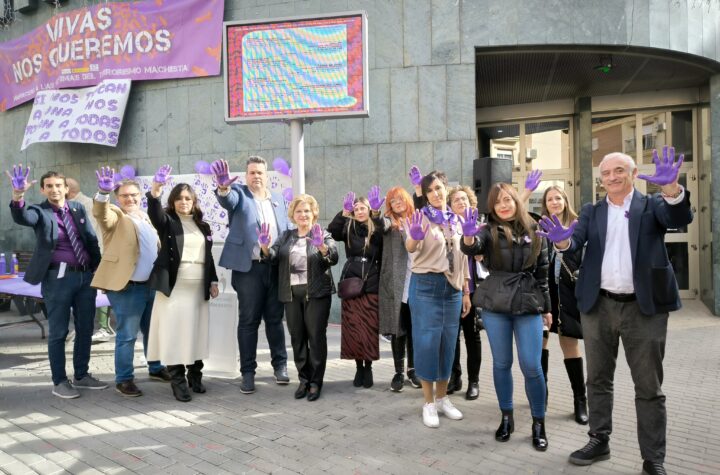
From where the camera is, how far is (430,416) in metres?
3.96

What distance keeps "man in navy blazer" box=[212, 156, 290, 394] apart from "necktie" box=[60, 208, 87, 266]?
1.32 m

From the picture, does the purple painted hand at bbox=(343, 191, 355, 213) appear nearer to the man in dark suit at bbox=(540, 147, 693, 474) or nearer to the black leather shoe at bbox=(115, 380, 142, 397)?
the man in dark suit at bbox=(540, 147, 693, 474)

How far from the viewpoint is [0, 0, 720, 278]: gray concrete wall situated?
7.73m

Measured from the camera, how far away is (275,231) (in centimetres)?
500

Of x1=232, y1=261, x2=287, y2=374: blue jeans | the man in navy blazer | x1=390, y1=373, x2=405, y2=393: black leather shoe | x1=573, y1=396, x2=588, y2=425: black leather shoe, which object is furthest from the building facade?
x1=573, y1=396, x2=588, y2=425: black leather shoe

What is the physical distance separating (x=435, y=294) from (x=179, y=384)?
2465 mm

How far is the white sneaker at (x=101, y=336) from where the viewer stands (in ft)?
23.2

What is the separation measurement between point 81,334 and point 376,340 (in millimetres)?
2803

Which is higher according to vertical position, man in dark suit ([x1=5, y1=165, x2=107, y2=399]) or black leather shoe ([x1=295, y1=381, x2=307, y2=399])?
man in dark suit ([x1=5, y1=165, x2=107, y2=399])

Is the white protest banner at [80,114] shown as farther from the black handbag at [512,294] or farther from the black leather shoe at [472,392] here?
the black handbag at [512,294]

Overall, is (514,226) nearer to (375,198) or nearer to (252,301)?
(375,198)

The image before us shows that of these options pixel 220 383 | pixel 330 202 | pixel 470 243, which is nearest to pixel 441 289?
pixel 470 243

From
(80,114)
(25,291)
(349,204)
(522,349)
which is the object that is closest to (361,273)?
(349,204)

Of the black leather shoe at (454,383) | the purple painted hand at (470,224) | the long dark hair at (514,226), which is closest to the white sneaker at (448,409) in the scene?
the black leather shoe at (454,383)
